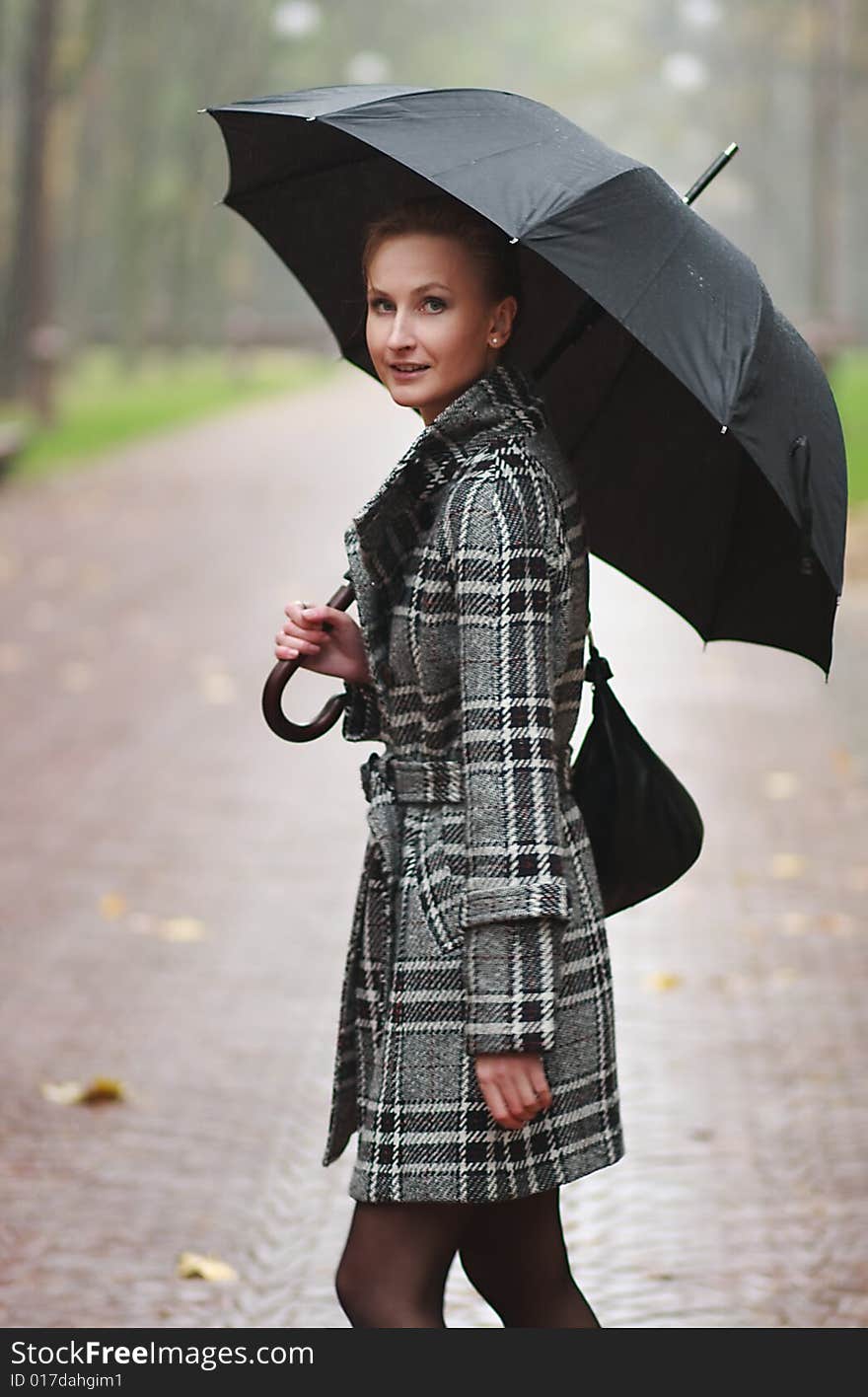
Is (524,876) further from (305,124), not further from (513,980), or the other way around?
(305,124)

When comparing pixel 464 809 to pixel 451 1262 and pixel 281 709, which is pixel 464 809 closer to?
pixel 281 709

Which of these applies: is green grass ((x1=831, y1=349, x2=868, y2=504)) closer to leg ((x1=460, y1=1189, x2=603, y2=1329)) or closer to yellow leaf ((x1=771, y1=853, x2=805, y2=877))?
yellow leaf ((x1=771, y1=853, x2=805, y2=877))

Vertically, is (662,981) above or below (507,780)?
below

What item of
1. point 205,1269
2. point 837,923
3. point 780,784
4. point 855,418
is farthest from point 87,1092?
point 855,418

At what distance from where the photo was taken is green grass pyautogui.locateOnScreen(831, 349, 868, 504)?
837 inches

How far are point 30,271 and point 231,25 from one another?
18483 millimetres

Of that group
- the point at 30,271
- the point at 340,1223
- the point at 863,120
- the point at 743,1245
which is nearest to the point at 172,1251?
the point at 340,1223

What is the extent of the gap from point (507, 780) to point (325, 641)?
1.32ft

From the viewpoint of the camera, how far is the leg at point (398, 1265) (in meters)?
2.70

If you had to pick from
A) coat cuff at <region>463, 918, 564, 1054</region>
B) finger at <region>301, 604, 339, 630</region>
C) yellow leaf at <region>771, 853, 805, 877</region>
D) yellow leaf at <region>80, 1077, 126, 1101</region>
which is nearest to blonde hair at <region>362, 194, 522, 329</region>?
finger at <region>301, 604, 339, 630</region>

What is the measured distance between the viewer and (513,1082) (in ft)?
8.55

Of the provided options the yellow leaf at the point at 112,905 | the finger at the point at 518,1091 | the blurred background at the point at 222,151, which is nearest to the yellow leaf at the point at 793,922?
the yellow leaf at the point at 112,905

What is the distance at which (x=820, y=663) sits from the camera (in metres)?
3.06

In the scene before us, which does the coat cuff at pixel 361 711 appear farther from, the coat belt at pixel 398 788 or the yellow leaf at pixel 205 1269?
the yellow leaf at pixel 205 1269
